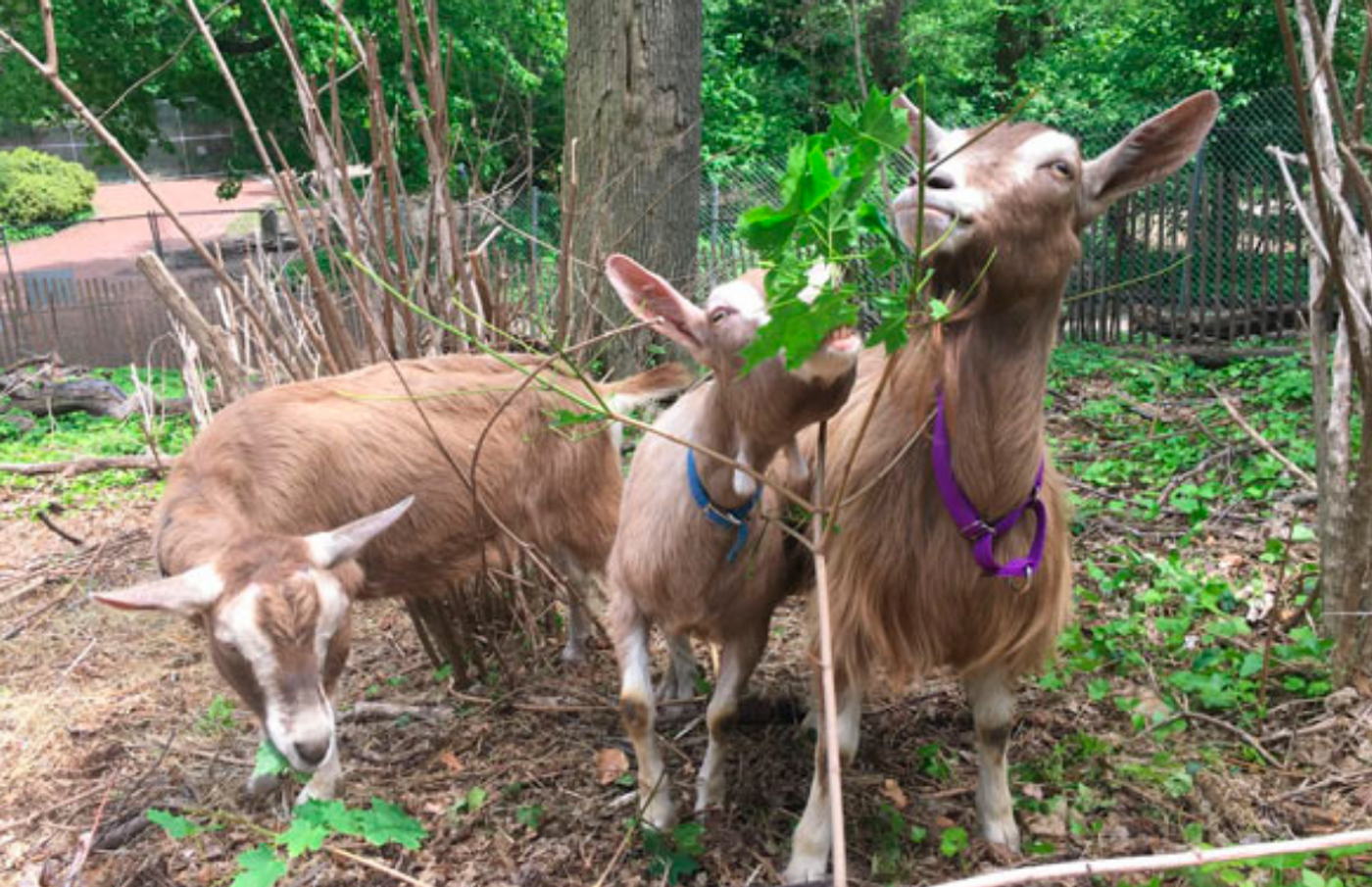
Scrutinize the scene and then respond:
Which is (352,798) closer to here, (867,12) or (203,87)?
(203,87)

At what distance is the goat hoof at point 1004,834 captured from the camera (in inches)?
112

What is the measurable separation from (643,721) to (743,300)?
54.2 inches

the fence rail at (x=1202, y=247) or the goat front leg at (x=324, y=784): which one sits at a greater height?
the fence rail at (x=1202, y=247)

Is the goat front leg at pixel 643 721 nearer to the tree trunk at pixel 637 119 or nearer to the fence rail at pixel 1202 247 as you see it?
the tree trunk at pixel 637 119

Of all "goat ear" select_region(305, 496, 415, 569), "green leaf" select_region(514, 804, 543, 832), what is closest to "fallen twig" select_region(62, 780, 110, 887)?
"goat ear" select_region(305, 496, 415, 569)

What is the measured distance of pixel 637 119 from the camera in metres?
5.52

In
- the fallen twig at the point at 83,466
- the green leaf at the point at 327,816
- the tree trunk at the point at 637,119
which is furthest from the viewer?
the fallen twig at the point at 83,466

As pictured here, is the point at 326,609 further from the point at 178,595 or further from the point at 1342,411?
the point at 1342,411

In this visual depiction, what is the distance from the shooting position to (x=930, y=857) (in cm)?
282

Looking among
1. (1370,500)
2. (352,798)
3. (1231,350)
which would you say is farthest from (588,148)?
(1231,350)

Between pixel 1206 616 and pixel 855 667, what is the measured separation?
6.39ft

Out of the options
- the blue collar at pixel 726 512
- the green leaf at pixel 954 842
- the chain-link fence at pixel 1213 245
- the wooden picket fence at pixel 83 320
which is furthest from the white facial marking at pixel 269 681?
the wooden picket fence at pixel 83 320

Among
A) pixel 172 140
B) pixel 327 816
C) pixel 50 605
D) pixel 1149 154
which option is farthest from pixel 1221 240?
pixel 172 140

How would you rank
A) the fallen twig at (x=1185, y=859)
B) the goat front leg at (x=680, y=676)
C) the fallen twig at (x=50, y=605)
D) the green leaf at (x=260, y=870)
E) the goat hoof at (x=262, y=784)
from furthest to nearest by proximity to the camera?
the fallen twig at (x=50, y=605) → the goat front leg at (x=680, y=676) → the goat hoof at (x=262, y=784) → the green leaf at (x=260, y=870) → the fallen twig at (x=1185, y=859)
